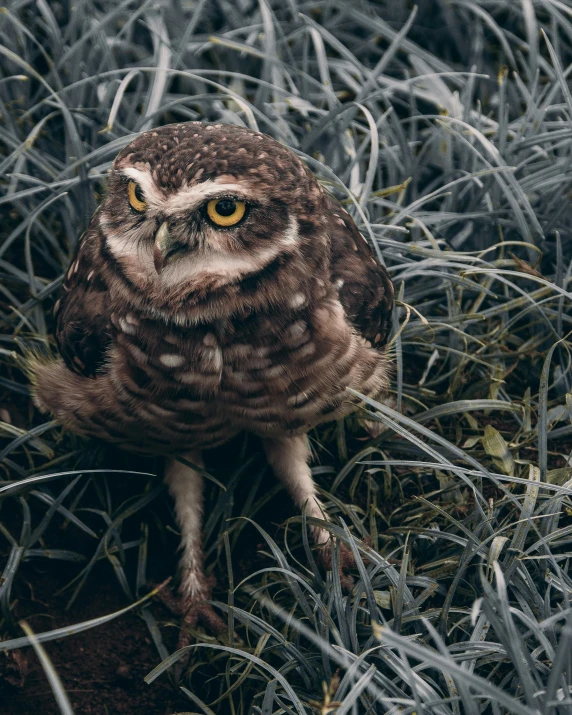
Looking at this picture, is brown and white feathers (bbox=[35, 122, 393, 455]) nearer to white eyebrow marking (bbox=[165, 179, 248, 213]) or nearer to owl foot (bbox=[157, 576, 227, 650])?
white eyebrow marking (bbox=[165, 179, 248, 213])

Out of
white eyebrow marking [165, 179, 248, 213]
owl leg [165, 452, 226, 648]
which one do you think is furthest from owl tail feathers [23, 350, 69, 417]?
white eyebrow marking [165, 179, 248, 213]

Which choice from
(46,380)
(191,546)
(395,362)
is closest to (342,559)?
(191,546)

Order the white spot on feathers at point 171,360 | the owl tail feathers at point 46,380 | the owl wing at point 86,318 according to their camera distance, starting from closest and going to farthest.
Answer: the white spot on feathers at point 171,360 → the owl wing at point 86,318 → the owl tail feathers at point 46,380

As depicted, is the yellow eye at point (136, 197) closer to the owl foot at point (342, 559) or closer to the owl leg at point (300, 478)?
the owl leg at point (300, 478)

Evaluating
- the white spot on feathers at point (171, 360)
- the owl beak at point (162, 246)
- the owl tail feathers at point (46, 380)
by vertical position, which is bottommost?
the owl tail feathers at point (46, 380)

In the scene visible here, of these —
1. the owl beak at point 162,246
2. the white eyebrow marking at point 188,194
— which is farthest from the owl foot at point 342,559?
the white eyebrow marking at point 188,194

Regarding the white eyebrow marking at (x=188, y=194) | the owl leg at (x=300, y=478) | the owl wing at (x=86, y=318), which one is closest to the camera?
the white eyebrow marking at (x=188, y=194)

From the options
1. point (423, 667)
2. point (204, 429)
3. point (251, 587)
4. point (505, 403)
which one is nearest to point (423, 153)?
point (505, 403)

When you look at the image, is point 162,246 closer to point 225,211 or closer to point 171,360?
point 225,211

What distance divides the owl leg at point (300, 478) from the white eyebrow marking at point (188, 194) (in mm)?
973

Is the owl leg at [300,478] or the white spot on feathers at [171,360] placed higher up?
the white spot on feathers at [171,360]

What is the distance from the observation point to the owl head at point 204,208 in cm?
207

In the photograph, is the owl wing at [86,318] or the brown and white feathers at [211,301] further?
the owl wing at [86,318]

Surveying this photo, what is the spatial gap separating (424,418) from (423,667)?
92 centimetres
